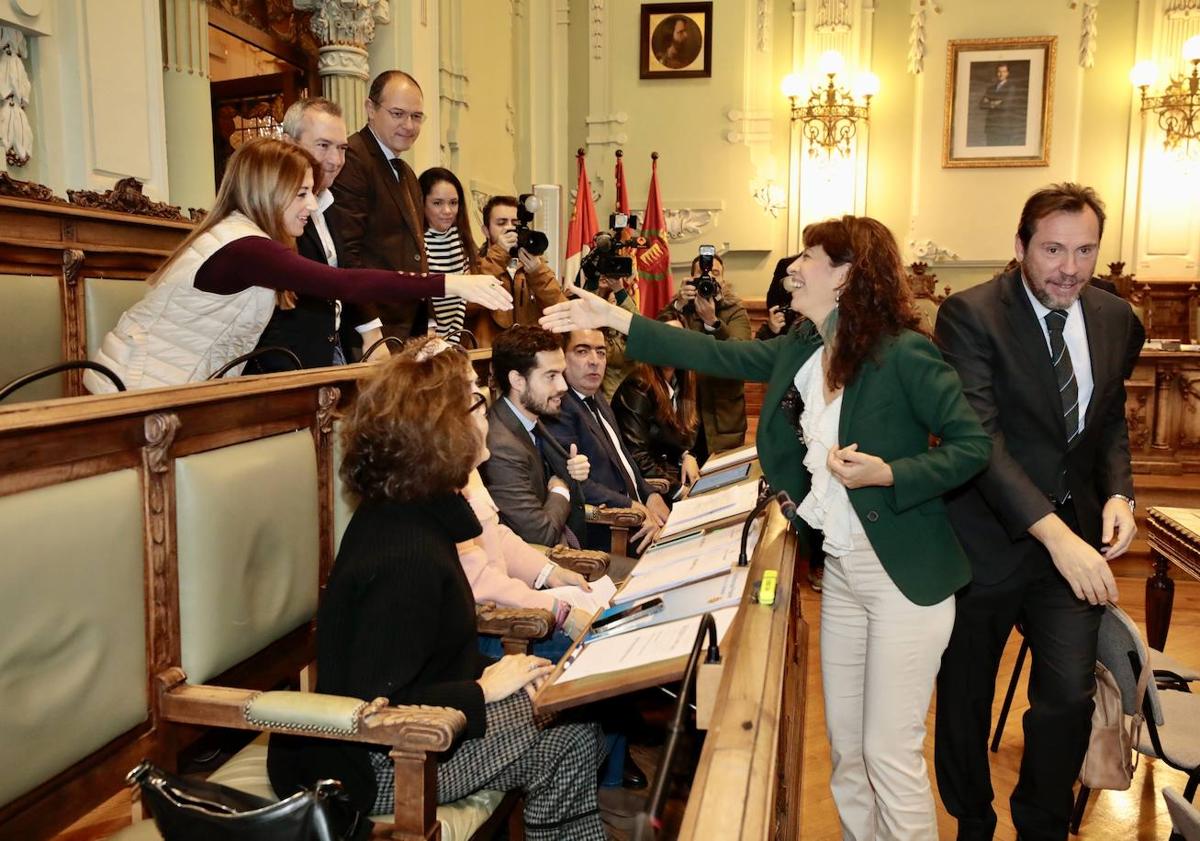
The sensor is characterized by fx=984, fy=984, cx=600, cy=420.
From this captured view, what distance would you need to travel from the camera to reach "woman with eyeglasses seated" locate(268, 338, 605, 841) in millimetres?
1761

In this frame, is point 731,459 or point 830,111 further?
point 830,111

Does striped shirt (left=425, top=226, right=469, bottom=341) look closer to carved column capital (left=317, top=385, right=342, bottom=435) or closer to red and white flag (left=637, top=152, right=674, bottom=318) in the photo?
carved column capital (left=317, top=385, right=342, bottom=435)

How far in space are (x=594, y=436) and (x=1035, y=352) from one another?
1837 mm

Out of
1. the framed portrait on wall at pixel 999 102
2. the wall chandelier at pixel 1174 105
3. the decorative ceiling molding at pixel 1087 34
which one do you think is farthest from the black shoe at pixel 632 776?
the decorative ceiling molding at pixel 1087 34

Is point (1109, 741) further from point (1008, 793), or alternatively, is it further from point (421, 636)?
point (421, 636)

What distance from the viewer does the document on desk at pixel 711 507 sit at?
8.06 ft

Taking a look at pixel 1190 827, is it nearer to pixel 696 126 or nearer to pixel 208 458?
pixel 208 458

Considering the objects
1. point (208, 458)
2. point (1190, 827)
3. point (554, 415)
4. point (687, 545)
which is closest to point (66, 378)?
point (554, 415)

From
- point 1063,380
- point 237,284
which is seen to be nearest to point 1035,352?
point 1063,380

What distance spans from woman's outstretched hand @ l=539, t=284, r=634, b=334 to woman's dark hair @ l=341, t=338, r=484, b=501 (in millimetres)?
378

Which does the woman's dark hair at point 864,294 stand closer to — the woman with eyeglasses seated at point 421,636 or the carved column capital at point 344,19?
the woman with eyeglasses seated at point 421,636

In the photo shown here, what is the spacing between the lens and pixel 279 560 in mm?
2043

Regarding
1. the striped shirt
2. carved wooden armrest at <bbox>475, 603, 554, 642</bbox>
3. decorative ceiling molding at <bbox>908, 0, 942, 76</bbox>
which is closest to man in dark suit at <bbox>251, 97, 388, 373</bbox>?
the striped shirt

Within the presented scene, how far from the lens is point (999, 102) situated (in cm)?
905
